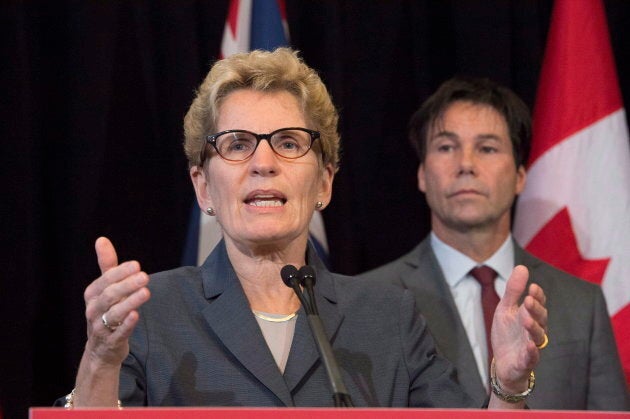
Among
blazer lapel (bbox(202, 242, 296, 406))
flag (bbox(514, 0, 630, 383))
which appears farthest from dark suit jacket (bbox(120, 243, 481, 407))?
flag (bbox(514, 0, 630, 383))

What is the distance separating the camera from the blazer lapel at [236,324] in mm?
1841

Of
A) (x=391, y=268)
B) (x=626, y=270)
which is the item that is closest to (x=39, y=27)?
(x=391, y=268)

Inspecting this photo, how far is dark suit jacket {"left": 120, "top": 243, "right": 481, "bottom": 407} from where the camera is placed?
5.99ft

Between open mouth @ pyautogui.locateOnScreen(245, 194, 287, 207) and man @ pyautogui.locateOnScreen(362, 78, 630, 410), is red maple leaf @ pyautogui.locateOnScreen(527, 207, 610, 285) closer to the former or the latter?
man @ pyautogui.locateOnScreen(362, 78, 630, 410)

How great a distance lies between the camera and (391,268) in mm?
3094

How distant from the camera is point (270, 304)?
79.4 inches

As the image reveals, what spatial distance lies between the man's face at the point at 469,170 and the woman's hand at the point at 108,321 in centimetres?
172

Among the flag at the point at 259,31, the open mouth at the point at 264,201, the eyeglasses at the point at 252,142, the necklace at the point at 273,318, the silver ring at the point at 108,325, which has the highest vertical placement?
the flag at the point at 259,31

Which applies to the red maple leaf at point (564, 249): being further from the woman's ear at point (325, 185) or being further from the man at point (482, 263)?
the woman's ear at point (325, 185)

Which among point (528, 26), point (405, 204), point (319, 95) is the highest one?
point (528, 26)

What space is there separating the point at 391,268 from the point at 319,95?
109cm

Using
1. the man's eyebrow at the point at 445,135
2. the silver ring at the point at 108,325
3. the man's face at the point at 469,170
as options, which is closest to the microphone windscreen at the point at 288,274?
the silver ring at the point at 108,325

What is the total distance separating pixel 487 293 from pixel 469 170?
0.38m

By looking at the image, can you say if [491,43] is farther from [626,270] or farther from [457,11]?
[626,270]
